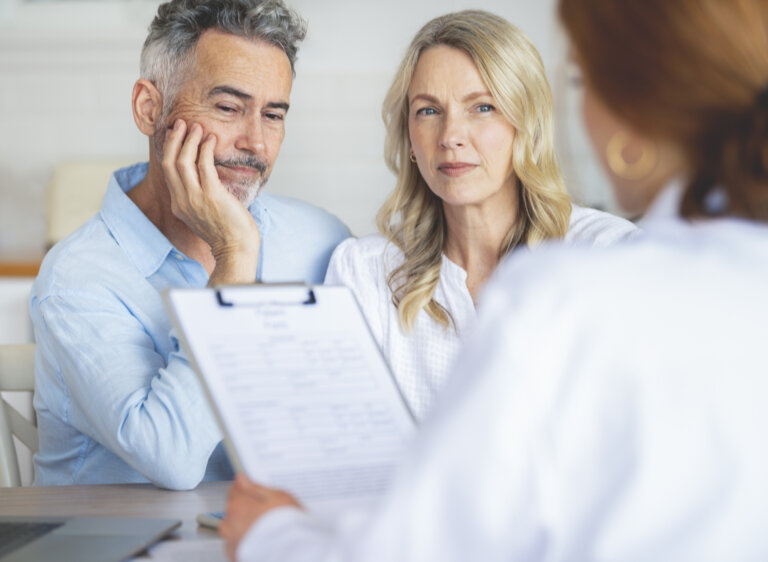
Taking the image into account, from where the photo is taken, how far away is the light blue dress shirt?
1215 millimetres

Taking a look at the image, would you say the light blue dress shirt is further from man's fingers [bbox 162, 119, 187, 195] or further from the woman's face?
the woman's face

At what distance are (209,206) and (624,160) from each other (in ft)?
3.14

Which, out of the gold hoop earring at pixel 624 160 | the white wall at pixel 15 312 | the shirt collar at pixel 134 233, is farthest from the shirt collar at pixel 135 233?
the white wall at pixel 15 312

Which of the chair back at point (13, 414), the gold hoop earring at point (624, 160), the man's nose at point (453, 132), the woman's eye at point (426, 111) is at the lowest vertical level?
the chair back at point (13, 414)

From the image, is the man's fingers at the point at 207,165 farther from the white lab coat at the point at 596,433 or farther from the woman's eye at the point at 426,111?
the white lab coat at the point at 596,433

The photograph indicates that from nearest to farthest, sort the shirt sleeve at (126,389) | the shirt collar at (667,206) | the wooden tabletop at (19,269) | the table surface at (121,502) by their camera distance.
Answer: the shirt collar at (667,206) → the table surface at (121,502) → the shirt sleeve at (126,389) → the wooden tabletop at (19,269)

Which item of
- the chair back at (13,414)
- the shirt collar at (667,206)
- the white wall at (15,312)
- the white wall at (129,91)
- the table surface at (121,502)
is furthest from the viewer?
the white wall at (129,91)

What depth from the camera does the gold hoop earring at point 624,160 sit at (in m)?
0.66

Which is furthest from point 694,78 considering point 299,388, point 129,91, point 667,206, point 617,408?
point 129,91

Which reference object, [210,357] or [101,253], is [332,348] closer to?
[210,357]

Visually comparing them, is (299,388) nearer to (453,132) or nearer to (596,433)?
(596,433)

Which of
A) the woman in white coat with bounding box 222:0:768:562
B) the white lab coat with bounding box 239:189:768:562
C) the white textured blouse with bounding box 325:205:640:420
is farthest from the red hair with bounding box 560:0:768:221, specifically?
the white textured blouse with bounding box 325:205:640:420

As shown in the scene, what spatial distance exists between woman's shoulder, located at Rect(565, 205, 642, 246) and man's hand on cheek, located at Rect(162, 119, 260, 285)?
63cm

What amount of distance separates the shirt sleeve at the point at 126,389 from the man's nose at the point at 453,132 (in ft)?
2.18
